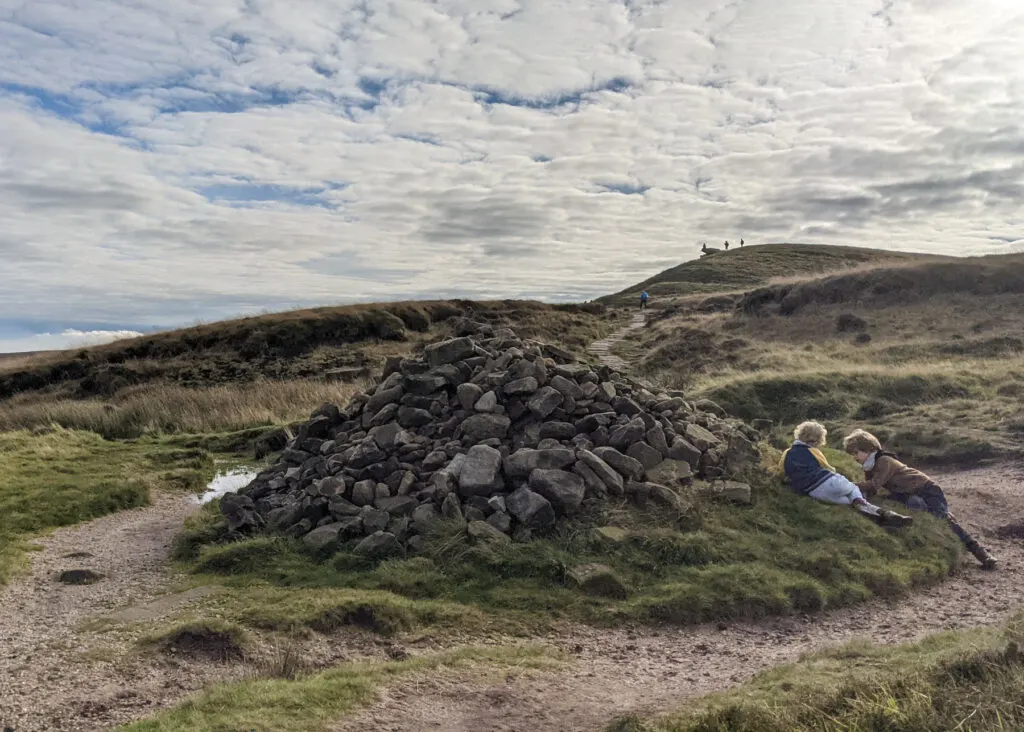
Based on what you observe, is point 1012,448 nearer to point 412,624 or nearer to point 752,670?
point 752,670

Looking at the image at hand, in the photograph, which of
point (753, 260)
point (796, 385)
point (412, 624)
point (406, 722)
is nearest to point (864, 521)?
point (412, 624)

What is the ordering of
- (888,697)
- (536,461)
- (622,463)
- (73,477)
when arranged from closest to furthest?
1. (888,697)
2. (536,461)
3. (622,463)
4. (73,477)


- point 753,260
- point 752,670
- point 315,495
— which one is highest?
point 753,260

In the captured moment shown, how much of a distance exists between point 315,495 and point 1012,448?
13729 millimetres

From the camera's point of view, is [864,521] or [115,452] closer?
[864,521]

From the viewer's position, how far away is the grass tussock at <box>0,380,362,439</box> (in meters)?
20.4

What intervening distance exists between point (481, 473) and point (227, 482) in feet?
23.7

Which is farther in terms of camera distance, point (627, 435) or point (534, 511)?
point (627, 435)

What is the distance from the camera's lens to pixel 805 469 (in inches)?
415

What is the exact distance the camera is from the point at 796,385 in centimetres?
2084

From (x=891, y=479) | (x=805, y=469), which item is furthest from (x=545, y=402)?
(x=891, y=479)

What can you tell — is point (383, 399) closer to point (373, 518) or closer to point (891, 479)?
point (373, 518)

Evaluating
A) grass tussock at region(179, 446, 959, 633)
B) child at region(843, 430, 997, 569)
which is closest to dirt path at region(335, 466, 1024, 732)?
grass tussock at region(179, 446, 959, 633)

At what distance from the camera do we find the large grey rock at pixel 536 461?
9844 mm
